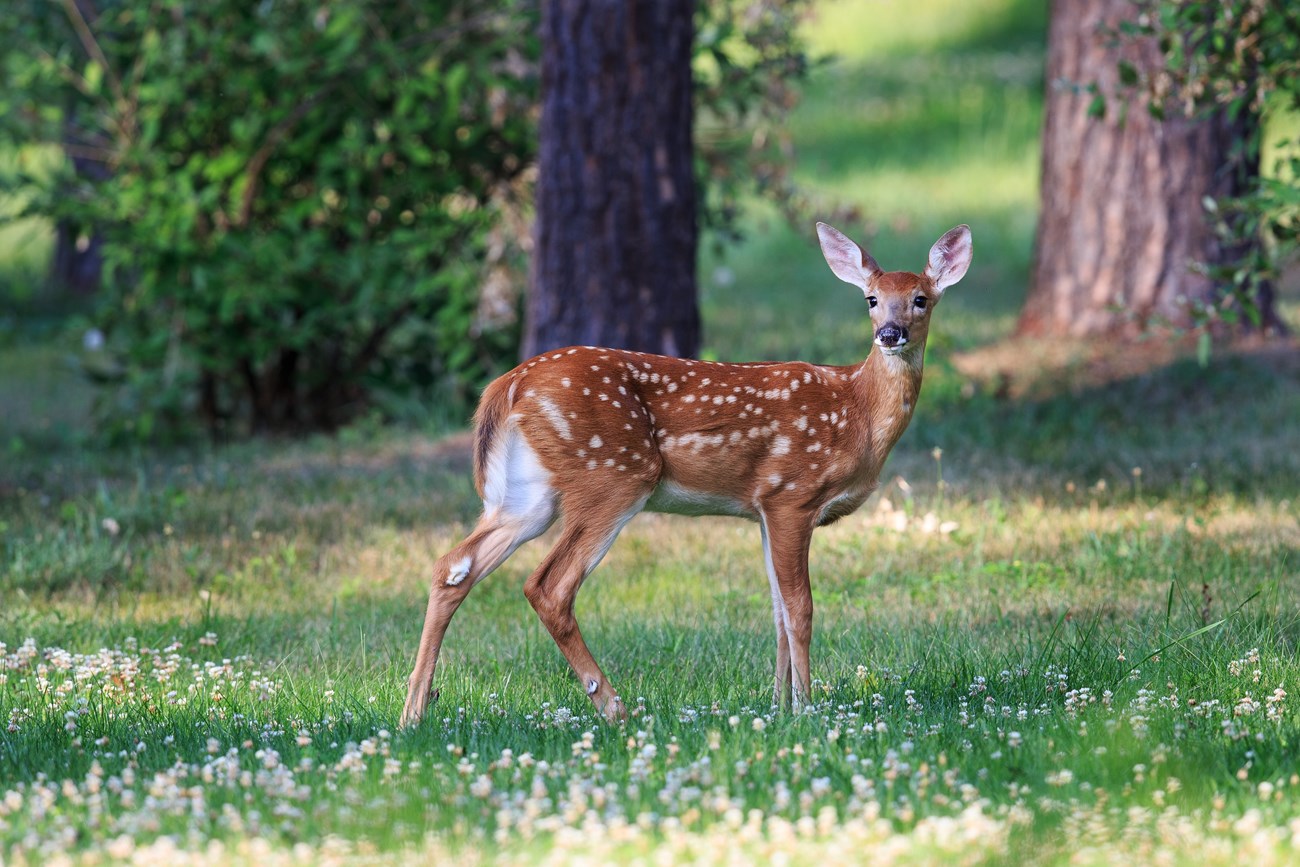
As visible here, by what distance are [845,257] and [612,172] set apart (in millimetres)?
3320

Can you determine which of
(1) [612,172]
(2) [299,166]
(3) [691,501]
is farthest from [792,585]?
(2) [299,166]

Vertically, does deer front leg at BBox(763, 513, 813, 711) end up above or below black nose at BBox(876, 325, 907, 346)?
below

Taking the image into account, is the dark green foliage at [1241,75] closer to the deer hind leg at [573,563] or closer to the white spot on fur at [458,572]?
the deer hind leg at [573,563]

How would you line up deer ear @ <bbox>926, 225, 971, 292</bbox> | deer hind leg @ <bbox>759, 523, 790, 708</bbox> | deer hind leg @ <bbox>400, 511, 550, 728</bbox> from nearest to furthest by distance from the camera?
1. deer hind leg @ <bbox>400, 511, 550, 728</bbox>
2. deer hind leg @ <bbox>759, 523, 790, 708</bbox>
3. deer ear @ <bbox>926, 225, 971, 292</bbox>

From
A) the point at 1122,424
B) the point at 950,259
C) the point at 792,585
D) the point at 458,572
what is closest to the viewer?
the point at 458,572

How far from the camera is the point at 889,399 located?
5051mm

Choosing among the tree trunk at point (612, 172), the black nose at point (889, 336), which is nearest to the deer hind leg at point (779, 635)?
the black nose at point (889, 336)

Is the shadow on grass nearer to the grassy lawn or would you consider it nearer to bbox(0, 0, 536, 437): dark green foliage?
the grassy lawn

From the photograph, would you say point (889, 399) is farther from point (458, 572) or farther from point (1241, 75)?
point (1241, 75)

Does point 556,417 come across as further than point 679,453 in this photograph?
No

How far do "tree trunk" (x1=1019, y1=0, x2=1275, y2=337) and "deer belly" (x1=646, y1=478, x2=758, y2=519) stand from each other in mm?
5372

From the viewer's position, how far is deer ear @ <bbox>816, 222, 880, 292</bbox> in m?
5.21

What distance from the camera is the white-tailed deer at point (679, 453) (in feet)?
15.6

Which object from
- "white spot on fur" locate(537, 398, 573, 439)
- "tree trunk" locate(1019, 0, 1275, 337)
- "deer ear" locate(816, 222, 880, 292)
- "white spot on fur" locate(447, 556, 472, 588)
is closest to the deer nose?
"deer ear" locate(816, 222, 880, 292)
